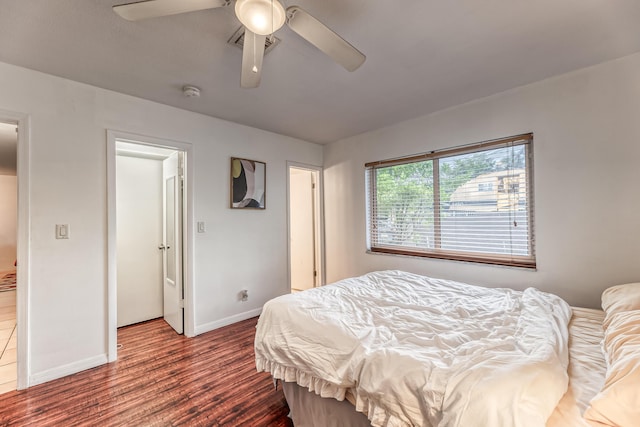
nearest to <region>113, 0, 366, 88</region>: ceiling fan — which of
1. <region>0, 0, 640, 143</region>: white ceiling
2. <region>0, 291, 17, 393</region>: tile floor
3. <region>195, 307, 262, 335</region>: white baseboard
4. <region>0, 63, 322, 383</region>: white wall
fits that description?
<region>0, 0, 640, 143</region>: white ceiling

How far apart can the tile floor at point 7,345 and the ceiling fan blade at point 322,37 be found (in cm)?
310

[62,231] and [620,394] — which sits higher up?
[62,231]

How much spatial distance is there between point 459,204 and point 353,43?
6.19ft

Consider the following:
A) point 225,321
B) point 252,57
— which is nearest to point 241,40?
point 252,57

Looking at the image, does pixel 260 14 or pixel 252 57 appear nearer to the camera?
pixel 260 14

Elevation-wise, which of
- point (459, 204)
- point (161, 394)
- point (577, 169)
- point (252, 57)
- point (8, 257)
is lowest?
point (161, 394)

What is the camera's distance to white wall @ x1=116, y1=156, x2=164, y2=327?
3086 mm

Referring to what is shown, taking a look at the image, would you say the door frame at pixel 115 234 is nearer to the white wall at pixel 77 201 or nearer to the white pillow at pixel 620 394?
the white wall at pixel 77 201

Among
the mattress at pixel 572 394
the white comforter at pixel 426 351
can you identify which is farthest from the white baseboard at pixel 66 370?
the mattress at pixel 572 394

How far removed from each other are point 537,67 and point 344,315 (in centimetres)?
233

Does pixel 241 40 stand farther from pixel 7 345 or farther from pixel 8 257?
pixel 8 257

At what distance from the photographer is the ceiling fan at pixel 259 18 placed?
1101mm

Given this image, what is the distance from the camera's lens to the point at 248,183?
3234 millimetres

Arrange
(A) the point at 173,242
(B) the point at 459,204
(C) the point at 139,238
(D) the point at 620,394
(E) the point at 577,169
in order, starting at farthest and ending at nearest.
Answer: (C) the point at 139,238
(A) the point at 173,242
(B) the point at 459,204
(E) the point at 577,169
(D) the point at 620,394
